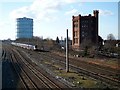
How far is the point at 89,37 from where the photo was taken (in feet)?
302

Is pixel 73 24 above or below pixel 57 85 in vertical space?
above

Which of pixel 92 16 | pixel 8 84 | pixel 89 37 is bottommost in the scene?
pixel 8 84

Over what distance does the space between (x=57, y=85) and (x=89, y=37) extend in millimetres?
69430

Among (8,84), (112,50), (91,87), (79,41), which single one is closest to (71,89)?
(91,87)

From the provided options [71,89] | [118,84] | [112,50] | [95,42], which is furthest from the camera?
[95,42]

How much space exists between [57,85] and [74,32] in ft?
243

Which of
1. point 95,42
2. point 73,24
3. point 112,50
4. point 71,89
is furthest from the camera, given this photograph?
point 73,24

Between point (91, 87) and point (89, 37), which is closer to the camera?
point (91, 87)

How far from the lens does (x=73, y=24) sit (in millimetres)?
97500

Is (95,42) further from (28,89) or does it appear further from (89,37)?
(28,89)

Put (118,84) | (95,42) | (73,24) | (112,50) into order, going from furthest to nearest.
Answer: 1. (73,24)
2. (95,42)
3. (112,50)
4. (118,84)

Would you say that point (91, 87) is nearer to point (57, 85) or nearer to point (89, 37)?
point (57, 85)

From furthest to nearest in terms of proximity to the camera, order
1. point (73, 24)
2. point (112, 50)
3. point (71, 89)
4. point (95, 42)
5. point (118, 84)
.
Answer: point (73, 24)
point (95, 42)
point (112, 50)
point (118, 84)
point (71, 89)

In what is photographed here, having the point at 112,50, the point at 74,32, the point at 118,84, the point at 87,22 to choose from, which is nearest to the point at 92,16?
the point at 87,22
